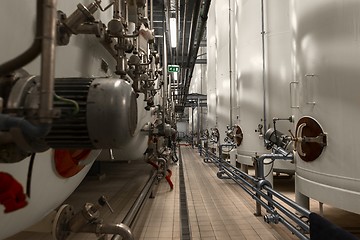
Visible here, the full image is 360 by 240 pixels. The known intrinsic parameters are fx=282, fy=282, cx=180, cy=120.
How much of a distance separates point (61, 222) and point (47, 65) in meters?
0.82

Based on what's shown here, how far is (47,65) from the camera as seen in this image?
522mm

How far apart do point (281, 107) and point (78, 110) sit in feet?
9.74

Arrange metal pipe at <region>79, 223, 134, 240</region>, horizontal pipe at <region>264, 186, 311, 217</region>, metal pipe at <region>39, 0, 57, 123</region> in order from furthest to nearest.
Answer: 1. horizontal pipe at <region>264, 186, 311, 217</region>
2. metal pipe at <region>79, 223, 134, 240</region>
3. metal pipe at <region>39, 0, 57, 123</region>

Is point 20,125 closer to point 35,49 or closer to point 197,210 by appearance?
point 35,49

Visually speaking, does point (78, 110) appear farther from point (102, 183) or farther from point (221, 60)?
point (221, 60)

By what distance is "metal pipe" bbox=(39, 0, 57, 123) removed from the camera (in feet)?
1.70

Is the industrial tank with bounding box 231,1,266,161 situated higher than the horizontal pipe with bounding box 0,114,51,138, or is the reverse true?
the industrial tank with bounding box 231,1,266,161

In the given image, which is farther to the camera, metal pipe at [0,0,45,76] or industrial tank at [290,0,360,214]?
industrial tank at [290,0,360,214]

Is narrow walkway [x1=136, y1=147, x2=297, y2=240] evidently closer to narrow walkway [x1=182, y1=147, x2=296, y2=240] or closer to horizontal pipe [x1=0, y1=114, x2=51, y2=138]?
narrow walkway [x1=182, y1=147, x2=296, y2=240]

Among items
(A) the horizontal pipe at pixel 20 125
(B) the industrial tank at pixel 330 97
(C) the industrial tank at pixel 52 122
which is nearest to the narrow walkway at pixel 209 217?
(B) the industrial tank at pixel 330 97

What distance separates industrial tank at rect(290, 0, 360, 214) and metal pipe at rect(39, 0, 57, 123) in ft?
5.42

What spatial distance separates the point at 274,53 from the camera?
3453mm

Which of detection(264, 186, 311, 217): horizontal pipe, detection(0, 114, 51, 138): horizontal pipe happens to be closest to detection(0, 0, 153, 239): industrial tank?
detection(0, 114, 51, 138): horizontal pipe

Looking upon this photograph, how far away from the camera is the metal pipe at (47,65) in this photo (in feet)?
1.70
